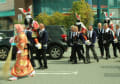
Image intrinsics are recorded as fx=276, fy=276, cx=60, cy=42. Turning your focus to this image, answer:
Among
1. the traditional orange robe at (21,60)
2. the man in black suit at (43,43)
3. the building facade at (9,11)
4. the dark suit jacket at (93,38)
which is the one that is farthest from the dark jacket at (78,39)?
the building facade at (9,11)

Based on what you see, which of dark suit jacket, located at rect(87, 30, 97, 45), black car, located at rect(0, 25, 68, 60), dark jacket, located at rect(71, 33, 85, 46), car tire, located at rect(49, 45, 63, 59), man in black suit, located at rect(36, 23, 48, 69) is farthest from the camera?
car tire, located at rect(49, 45, 63, 59)

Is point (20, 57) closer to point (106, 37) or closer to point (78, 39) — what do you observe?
point (78, 39)

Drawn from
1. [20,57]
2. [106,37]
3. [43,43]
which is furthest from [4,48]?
[20,57]

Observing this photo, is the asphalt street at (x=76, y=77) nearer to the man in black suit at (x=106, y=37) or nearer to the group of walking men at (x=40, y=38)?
the group of walking men at (x=40, y=38)

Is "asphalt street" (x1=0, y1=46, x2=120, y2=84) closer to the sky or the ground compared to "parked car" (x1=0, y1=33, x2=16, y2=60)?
closer to the ground

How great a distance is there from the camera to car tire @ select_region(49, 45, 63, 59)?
45.2ft

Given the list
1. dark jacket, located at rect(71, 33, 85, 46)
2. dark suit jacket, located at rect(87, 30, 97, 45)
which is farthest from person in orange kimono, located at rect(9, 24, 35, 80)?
dark suit jacket, located at rect(87, 30, 97, 45)

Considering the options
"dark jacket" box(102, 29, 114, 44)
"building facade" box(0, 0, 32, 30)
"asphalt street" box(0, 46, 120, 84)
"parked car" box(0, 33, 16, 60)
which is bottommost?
"asphalt street" box(0, 46, 120, 84)

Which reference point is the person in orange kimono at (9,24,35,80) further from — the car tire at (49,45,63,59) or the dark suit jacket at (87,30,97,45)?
the car tire at (49,45,63,59)

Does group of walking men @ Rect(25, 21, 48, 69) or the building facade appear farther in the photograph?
the building facade

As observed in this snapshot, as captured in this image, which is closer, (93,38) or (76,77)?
(76,77)

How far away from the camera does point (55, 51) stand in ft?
45.3

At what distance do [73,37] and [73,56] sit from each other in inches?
32.2

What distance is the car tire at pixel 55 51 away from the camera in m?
13.8
